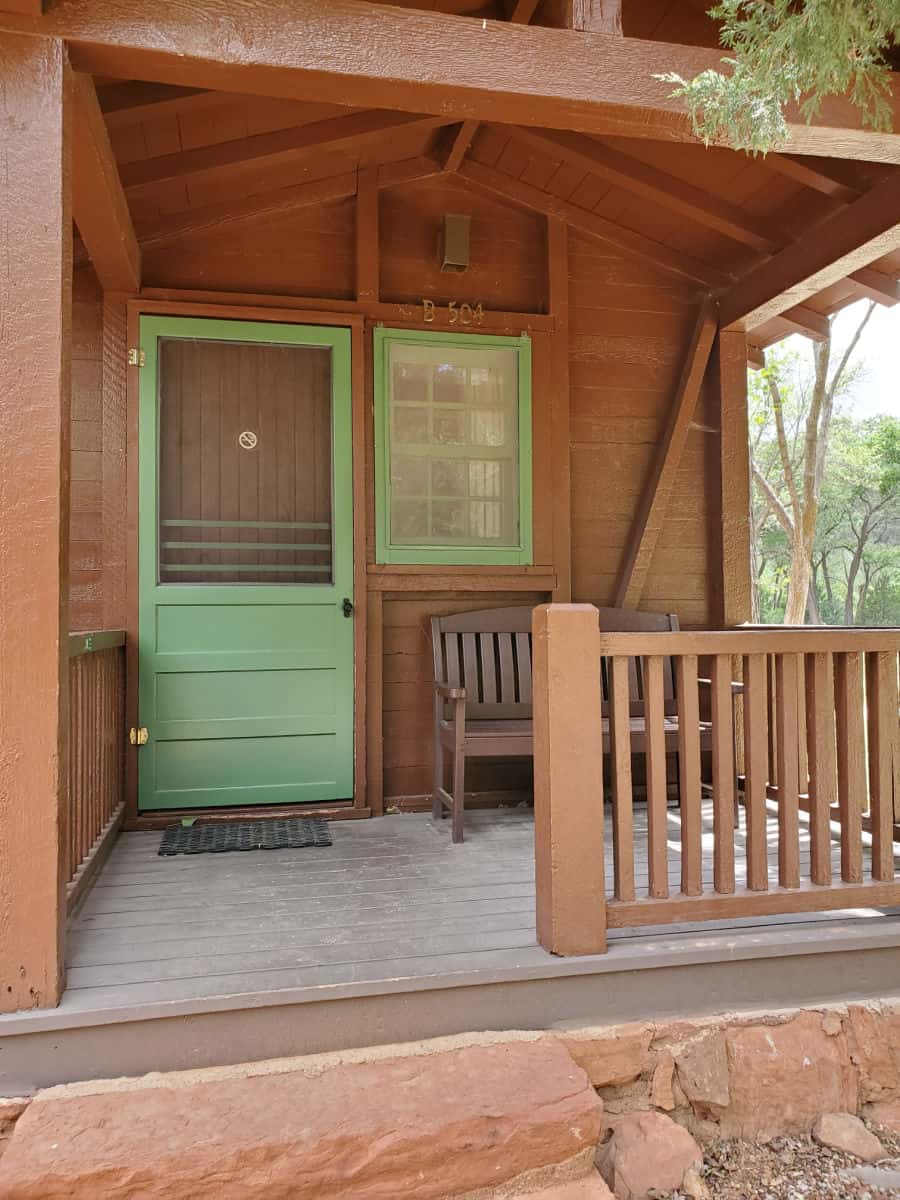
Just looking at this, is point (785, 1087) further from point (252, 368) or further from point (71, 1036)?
point (252, 368)

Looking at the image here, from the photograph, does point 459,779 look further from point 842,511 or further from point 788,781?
point 842,511

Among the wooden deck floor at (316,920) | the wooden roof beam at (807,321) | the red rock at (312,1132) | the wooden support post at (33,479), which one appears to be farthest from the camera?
the wooden roof beam at (807,321)

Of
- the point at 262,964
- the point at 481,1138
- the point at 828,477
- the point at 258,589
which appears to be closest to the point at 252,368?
→ the point at 258,589

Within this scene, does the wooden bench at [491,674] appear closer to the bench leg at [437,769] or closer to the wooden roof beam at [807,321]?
the bench leg at [437,769]

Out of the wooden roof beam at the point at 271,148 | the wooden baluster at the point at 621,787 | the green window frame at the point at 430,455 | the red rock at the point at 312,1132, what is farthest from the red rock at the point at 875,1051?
the wooden roof beam at the point at 271,148

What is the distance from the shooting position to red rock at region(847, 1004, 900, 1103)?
237 centimetres

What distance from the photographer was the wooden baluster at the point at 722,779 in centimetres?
240

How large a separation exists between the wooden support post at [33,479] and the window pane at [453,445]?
6.62 ft

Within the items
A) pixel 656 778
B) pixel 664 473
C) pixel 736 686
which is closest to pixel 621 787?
pixel 656 778

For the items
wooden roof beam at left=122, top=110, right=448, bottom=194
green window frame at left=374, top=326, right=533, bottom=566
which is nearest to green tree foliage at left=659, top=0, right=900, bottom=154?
wooden roof beam at left=122, top=110, right=448, bottom=194

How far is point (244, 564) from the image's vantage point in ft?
12.6

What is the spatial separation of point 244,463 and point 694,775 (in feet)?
7.98

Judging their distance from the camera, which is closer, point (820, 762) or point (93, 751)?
point (820, 762)

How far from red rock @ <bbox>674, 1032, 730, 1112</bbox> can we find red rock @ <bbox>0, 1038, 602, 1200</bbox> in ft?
1.30
